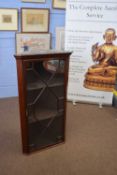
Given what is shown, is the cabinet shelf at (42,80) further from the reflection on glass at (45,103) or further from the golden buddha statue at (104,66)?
the golden buddha statue at (104,66)

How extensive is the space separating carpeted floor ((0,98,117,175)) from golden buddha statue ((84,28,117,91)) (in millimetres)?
421

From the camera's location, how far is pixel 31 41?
3.49 m

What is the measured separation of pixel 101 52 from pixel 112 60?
0.19 metres

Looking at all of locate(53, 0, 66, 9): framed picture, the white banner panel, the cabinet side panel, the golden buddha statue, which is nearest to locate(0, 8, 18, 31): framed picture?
locate(53, 0, 66, 9): framed picture

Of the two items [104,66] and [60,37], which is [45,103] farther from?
[60,37]

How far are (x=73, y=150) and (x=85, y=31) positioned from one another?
1609mm

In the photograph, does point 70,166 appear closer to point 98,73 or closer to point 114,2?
point 98,73

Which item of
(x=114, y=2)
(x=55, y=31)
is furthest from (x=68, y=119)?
(x=114, y=2)

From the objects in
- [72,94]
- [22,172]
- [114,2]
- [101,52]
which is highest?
[114,2]

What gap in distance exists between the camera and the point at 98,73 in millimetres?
3264

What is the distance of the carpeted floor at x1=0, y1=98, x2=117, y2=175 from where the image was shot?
2113 mm

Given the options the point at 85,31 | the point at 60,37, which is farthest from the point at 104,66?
the point at 60,37

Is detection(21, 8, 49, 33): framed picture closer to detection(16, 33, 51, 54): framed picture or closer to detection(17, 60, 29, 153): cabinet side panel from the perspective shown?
detection(16, 33, 51, 54): framed picture

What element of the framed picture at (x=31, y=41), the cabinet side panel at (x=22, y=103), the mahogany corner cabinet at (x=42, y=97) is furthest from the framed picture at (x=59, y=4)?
the cabinet side panel at (x=22, y=103)
